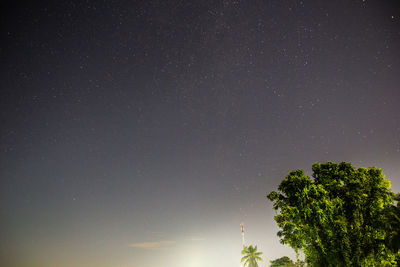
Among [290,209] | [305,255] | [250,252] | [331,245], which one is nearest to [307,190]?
[290,209]

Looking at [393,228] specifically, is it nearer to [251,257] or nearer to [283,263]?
[283,263]

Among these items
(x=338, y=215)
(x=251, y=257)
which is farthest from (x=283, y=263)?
(x=251, y=257)

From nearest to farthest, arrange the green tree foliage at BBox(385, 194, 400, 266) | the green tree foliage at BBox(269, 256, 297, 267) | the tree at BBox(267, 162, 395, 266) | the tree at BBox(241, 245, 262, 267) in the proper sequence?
the green tree foliage at BBox(385, 194, 400, 266) < the tree at BBox(267, 162, 395, 266) < the green tree foliage at BBox(269, 256, 297, 267) < the tree at BBox(241, 245, 262, 267)

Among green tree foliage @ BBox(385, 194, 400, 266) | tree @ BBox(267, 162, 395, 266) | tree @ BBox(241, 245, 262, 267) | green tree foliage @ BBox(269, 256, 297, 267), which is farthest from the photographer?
tree @ BBox(241, 245, 262, 267)

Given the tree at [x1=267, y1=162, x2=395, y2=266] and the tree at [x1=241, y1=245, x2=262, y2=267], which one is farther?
the tree at [x1=241, y1=245, x2=262, y2=267]

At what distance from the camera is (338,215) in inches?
723

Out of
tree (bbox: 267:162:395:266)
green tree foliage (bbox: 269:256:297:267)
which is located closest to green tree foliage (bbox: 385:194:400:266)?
tree (bbox: 267:162:395:266)

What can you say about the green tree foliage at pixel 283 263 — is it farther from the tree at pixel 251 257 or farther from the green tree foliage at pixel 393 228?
the tree at pixel 251 257

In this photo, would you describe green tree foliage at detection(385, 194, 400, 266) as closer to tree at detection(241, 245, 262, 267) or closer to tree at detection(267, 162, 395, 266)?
tree at detection(267, 162, 395, 266)

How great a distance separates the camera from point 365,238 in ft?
57.2

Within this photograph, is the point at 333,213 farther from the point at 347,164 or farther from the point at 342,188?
the point at 347,164

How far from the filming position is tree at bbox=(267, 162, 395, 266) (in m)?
17.2

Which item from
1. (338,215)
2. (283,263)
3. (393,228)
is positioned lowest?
(283,263)

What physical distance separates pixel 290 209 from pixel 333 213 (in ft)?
11.7
